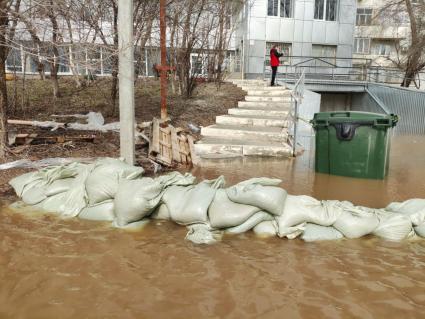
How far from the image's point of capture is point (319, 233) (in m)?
3.72

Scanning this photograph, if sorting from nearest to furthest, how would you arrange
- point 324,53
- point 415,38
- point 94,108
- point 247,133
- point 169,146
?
1. point 169,146
2. point 247,133
3. point 94,108
4. point 415,38
5. point 324,53

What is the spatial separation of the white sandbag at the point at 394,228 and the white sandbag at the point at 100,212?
8.42ft

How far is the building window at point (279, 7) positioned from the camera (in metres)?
21.9

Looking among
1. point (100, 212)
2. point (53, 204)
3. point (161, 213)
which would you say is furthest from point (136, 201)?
point (53, 204)

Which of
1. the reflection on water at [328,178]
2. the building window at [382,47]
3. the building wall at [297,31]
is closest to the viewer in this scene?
the reflection on water at [328,178]

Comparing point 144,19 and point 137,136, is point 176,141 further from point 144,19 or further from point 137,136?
point 144,19

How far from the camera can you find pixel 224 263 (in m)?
3.19

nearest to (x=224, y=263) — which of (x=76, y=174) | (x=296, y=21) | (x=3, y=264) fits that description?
(x=3, y=264)

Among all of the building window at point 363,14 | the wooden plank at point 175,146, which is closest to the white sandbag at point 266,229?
the wooden plank at point 175,146

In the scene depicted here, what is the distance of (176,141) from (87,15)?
3932 mm

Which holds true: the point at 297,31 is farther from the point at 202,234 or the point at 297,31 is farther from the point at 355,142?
the point at 202,234

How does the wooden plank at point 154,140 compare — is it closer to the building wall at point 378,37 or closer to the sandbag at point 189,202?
the sandbag at point 189,202

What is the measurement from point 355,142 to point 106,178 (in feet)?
11.7

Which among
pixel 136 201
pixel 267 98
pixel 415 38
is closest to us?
pixel 136 201
